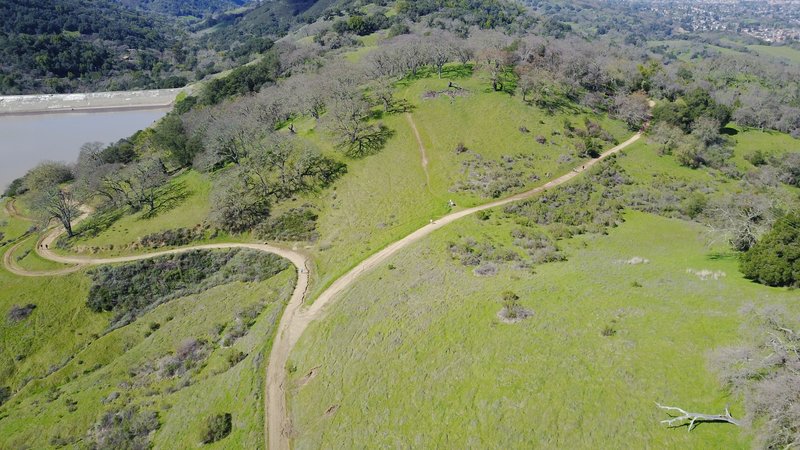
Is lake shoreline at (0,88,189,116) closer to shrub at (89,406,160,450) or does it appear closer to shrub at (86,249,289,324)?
shrub at (86,249,289,324)

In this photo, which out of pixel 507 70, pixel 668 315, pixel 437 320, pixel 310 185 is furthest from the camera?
pixel 507 70

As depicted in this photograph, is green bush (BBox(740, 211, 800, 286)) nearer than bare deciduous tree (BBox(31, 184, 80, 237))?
Yes

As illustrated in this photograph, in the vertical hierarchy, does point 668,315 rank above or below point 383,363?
above

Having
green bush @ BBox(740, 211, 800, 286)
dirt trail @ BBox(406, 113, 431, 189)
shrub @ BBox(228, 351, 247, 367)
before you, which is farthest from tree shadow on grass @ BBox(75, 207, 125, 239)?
green bush @ BBox(740, 211, 800, 286)

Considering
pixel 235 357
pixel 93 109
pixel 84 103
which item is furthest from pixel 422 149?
pixel 84 103

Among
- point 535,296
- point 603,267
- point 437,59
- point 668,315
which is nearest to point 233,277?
point 535,296

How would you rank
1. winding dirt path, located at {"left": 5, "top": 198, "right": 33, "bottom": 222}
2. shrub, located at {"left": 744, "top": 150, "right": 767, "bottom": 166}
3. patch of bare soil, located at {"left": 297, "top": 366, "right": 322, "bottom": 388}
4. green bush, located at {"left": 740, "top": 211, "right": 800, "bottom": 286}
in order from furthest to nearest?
winding dirt path, located at {"left": 5, "top": 198, "right": 33, "bottom": 222} → shrub, located at {"left": 744, "top": 150, "right": 767, "bottom": 166} → patch of bare soil, located at {"left": 297, "top": 366, "right": 322, "bottom": 388} → green bush, located at {"left": 740, "top": 211, "right": 800, "bottom": 286}

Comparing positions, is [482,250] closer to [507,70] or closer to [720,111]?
[507,70]
